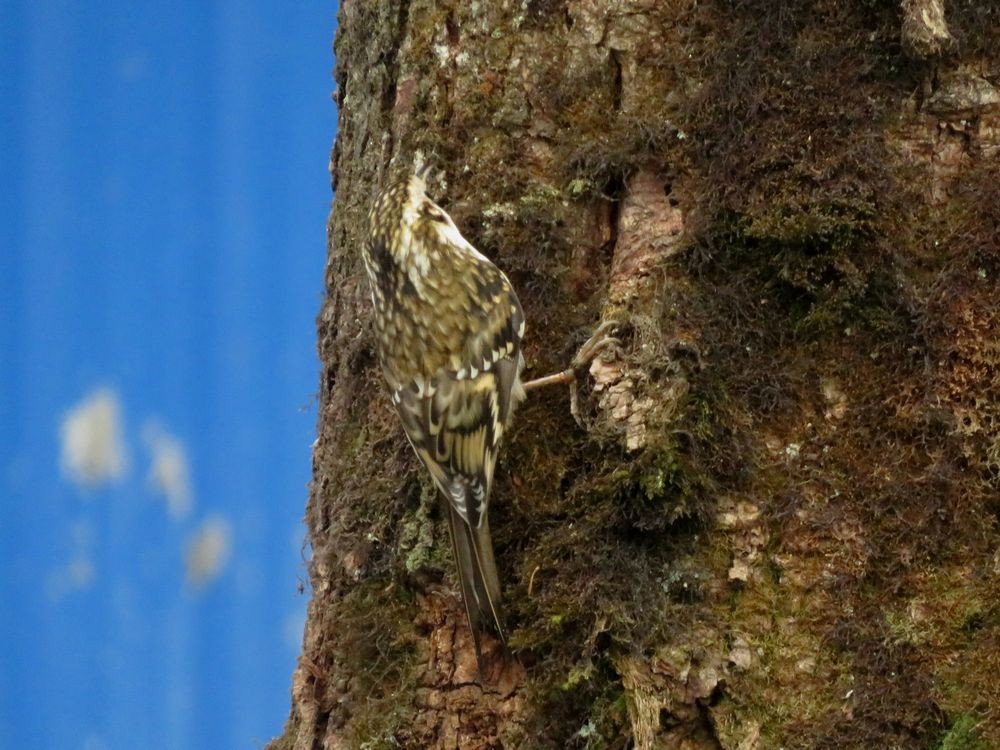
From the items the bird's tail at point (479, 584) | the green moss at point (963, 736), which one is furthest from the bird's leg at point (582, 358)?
the green moss at point (963, 736)

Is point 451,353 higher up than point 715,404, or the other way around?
point 715,404

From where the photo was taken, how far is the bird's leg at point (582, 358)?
2.35m

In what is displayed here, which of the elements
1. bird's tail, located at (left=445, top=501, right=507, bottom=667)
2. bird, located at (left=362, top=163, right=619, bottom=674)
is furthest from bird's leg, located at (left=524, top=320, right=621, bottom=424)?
bird's tail, located at (left=445, top=501, right=507, bottom=667)

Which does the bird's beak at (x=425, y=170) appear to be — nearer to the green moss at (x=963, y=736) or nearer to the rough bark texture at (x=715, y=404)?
the rough bark texture at (x=715, y=404)

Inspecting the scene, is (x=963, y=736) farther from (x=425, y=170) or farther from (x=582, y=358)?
(x=425, y=170)

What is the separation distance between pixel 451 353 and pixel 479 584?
59 cm

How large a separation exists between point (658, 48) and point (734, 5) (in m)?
0.16

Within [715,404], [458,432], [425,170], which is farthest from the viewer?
[425,170]

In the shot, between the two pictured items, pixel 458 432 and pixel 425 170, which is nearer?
pixel 458 432

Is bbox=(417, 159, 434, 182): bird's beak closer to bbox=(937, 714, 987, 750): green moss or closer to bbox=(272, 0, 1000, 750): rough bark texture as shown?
bbox=(272, 0, 1000, 750): rough bark texture

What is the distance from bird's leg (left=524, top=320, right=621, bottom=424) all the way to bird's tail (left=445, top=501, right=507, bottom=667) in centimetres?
29

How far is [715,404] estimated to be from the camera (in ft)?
7.54

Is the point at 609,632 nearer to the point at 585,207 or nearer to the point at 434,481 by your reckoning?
the point at 434,481

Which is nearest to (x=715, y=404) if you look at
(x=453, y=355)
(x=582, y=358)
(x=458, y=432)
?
(x=582, y=358)
